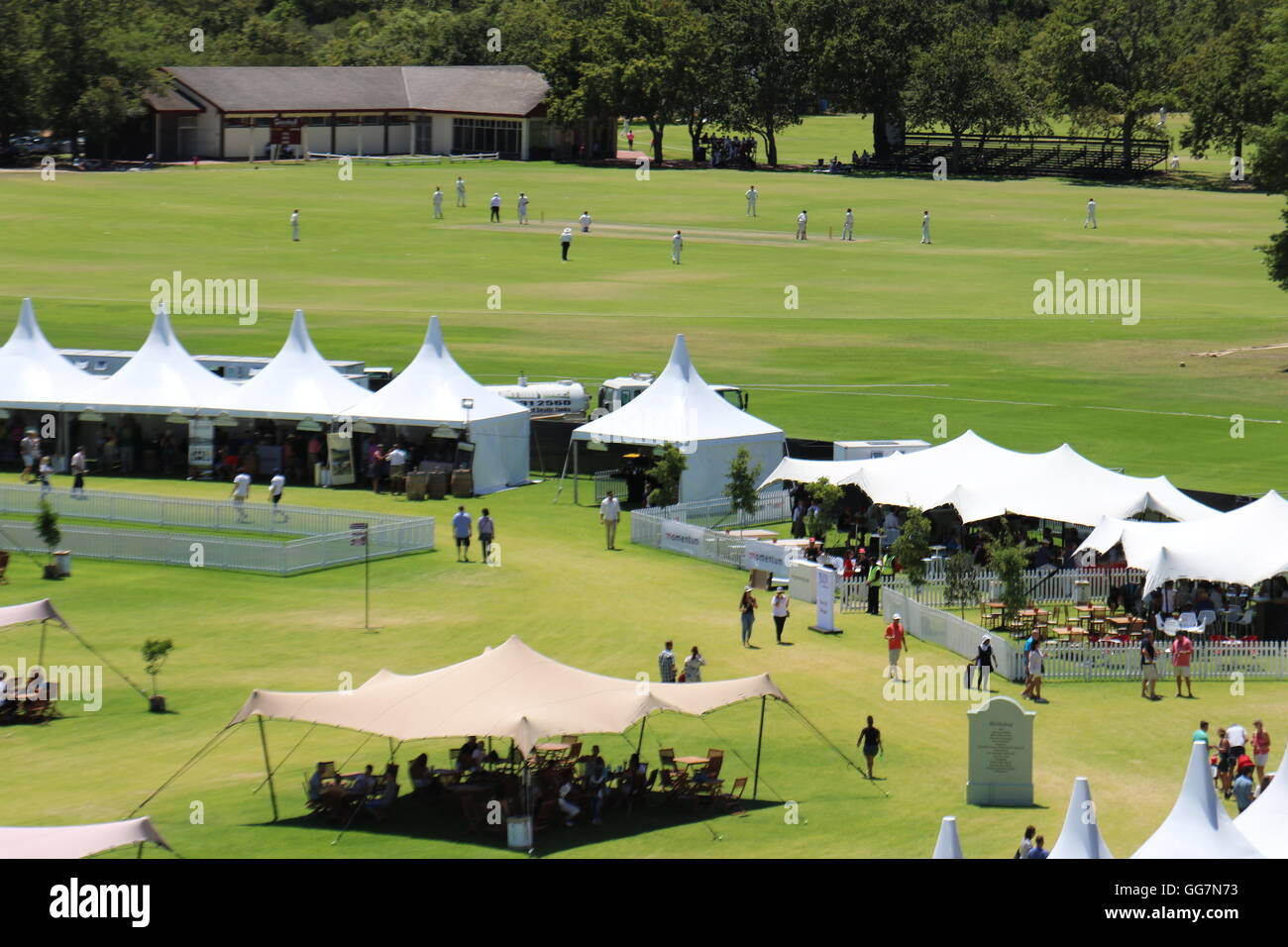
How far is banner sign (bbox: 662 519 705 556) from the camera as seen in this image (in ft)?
140

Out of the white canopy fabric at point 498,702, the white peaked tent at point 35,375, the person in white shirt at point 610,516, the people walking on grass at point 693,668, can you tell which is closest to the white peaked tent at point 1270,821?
the white canopy fabric at point 498,702

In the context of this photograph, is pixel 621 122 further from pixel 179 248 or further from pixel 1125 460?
pixel 1125 460

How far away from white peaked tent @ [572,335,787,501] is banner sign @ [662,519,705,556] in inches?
143

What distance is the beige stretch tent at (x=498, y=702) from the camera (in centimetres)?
2452

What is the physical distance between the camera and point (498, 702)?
24938mm

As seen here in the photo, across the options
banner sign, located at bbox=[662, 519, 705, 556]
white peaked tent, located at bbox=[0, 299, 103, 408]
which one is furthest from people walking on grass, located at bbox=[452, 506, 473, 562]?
white peaked tent, located at bbox=[0, 299, 103, 408]

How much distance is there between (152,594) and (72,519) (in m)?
7.03

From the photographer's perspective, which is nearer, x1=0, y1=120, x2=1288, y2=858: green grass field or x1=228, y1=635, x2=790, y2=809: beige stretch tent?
x1=228, y1=635, x2=790, y2=809: beige stretch tent

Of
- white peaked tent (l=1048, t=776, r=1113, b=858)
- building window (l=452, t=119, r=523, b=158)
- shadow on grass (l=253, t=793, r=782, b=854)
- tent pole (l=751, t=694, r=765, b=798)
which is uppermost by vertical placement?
building window (l=452, t=119, r=523, b=158)

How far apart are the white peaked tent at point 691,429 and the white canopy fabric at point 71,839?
93.2ft

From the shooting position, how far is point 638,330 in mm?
73875

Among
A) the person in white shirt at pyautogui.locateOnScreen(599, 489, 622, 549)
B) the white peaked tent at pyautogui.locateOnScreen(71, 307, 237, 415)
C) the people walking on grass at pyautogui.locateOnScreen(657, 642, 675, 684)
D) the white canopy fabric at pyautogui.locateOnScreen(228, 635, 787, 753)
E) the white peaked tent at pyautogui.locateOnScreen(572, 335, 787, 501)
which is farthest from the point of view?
the white peaked tent at pyautogui.locateOnScreen(71, 307, 237, 415)

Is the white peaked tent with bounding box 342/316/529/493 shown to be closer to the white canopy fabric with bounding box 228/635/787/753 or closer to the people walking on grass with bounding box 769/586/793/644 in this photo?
the people walking on grass with bounding box 769/586/793/644

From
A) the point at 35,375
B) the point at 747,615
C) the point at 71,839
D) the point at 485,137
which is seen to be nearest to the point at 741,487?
the point at 747,615
